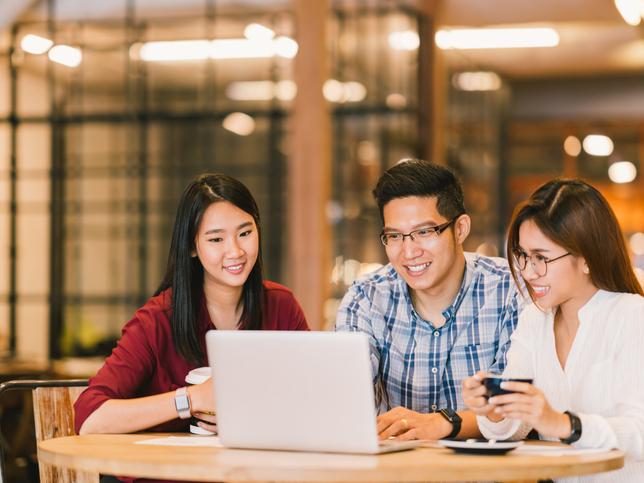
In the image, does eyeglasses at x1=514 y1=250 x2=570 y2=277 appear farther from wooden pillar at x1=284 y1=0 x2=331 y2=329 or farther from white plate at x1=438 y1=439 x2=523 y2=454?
wooden pillar at x1=284 y1=0 x2=331 y2=329

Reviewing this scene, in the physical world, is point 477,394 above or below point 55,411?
above

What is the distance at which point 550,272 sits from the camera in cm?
246

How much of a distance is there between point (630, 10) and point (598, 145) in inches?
172

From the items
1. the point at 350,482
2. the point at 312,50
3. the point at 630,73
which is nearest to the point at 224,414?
the point at 350,482

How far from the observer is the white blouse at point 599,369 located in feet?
7.82

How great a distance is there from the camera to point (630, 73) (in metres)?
13.1

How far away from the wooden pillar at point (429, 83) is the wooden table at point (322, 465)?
7.46m

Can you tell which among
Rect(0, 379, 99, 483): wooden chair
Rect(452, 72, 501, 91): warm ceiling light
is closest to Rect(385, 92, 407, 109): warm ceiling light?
Rect(452, 72, 501, 91): warm ceiling light

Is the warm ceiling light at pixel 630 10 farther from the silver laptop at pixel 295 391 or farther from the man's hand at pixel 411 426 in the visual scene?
the silver laptop at pixel 295 391

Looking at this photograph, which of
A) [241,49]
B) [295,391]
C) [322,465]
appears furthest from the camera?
[241,49]

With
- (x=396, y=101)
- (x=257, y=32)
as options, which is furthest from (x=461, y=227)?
(x=257, y=32)

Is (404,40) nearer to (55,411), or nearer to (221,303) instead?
(221,303)

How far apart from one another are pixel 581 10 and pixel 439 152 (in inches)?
72.0

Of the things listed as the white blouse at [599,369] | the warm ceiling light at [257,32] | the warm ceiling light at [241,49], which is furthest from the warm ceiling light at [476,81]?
the white blouse at [599,369]
